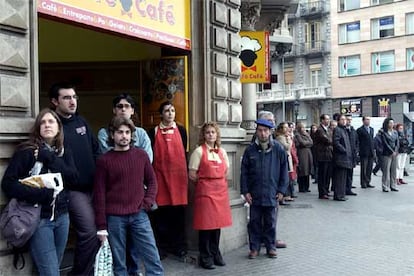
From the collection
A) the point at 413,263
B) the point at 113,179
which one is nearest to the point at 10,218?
the point at 113,179

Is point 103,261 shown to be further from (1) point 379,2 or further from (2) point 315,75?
(2) point 315,75

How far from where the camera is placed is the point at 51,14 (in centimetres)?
532

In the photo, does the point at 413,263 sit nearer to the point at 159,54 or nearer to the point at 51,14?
the point at 159,54

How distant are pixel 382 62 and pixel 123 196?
155 feet

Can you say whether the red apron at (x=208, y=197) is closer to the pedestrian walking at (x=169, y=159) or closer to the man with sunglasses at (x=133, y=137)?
the pedestrian walking at (x=169, y=159)

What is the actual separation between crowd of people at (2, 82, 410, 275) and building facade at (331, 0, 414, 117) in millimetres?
41968

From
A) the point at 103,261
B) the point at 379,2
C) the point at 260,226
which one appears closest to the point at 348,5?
the point at 379,2

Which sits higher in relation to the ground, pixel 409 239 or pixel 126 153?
pixel 126 153

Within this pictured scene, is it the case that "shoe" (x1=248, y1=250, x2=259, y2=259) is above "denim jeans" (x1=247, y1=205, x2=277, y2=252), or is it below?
below

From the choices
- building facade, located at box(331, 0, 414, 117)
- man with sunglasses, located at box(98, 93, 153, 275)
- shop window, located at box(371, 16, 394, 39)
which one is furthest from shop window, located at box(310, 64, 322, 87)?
man with sunglasses, located at box(98, 93, 153, 275)

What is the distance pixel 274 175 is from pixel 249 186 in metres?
0.37

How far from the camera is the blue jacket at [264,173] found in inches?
296

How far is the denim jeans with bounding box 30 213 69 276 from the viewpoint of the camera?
459 cm

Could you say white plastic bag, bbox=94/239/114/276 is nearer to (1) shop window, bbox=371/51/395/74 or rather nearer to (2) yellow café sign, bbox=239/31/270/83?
(2) yellow café sign, bbox=239/31/270/83
